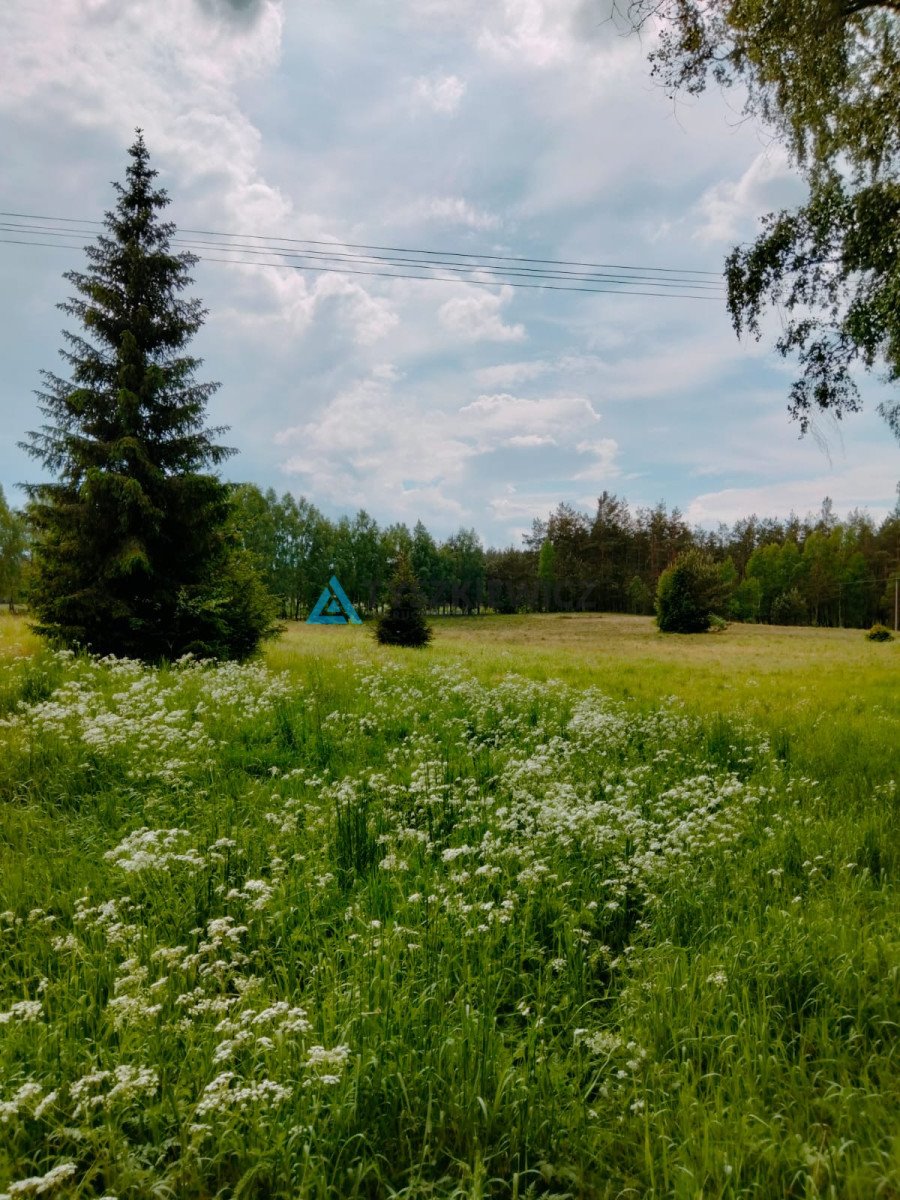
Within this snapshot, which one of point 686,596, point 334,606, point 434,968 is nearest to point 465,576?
point 334,606

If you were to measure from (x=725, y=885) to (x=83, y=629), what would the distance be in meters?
13.2

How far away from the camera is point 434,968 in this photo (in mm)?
3631

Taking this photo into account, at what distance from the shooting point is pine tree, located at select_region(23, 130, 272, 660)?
1318 cm

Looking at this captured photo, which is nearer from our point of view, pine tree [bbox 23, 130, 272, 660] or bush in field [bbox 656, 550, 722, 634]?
pine tree [bbox 23, 130, 272, 660]

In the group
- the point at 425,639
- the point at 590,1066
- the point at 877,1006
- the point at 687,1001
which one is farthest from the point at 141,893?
the point at 425,639

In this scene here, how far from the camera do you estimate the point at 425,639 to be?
2620 centimetres

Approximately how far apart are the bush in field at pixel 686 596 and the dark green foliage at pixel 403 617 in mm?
21331

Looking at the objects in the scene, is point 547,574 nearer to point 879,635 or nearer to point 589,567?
point 589,567

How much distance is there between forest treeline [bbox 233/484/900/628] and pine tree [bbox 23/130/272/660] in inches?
1996

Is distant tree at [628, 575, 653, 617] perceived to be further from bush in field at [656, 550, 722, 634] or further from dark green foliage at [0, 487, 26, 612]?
dark green foliage at [0, 487, 26, 612]

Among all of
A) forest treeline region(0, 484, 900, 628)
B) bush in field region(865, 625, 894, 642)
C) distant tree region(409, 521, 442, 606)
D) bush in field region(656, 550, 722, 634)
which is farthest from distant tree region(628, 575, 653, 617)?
bush in field region(865, 625, 894, 642)

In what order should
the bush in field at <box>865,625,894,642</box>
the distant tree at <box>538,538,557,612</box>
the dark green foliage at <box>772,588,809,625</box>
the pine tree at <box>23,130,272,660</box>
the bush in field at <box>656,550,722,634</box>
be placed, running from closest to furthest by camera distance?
the pine tree at <box>23,130,272,660</box>
the bush in field at <box>865,625,894,642</box>
the bush in field at <box>656,550,722,634</box>
the dark green foliage at <box>772,588,809,625</box>
the distant tree at <box>538,538,557,612</box>

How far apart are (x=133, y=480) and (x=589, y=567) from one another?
64.4 meters

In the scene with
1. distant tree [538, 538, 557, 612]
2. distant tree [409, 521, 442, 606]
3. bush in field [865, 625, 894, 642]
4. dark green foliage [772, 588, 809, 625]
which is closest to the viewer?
bush in field [865, 625, 894, 642]
